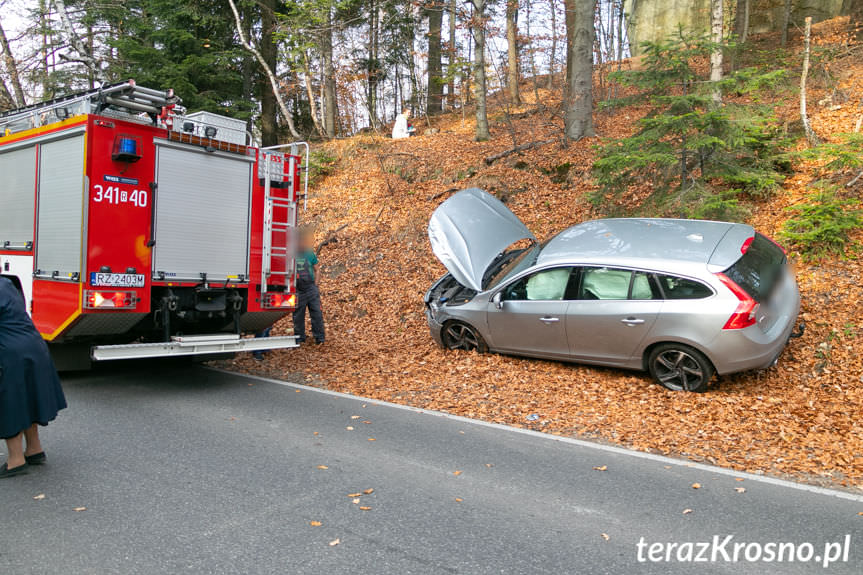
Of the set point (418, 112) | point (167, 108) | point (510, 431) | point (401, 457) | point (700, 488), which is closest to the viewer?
point (700, 488)

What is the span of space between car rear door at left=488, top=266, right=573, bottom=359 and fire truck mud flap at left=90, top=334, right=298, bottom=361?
2952 millimetres

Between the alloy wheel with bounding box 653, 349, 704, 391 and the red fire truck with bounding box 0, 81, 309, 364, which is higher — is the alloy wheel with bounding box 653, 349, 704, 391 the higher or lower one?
the lower one

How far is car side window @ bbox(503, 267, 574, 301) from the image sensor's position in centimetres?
Result: 785

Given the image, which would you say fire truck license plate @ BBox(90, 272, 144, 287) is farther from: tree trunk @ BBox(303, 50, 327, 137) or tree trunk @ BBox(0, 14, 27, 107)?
tree trunk @ BBox(303, 50, 327, 137)

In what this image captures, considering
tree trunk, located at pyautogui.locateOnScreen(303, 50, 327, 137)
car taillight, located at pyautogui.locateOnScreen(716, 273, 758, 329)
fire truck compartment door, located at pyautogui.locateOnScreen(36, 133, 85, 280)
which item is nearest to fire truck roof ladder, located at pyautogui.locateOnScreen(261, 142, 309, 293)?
fire truck compartment door, located at pyautogui.locateOnScreen(36, 133, 85, 280)

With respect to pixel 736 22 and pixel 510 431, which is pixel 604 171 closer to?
pixel 510 431

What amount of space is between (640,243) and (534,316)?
1.67 meters

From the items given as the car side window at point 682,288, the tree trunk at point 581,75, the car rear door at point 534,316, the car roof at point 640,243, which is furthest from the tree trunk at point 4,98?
the car side window at point 682,288

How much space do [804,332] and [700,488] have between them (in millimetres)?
4153

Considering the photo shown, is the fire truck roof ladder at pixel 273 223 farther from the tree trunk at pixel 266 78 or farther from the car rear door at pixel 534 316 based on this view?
the tree trunk at pixel 266 78

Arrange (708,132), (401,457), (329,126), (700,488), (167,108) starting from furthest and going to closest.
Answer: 1. (329,126)
2. (708,132)
3. (167,108)
4. (401,457)
5. (700,488)

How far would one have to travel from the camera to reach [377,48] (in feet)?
82.3

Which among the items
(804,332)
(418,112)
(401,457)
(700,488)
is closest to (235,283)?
(401,457)

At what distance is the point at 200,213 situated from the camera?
7594 millimetres
